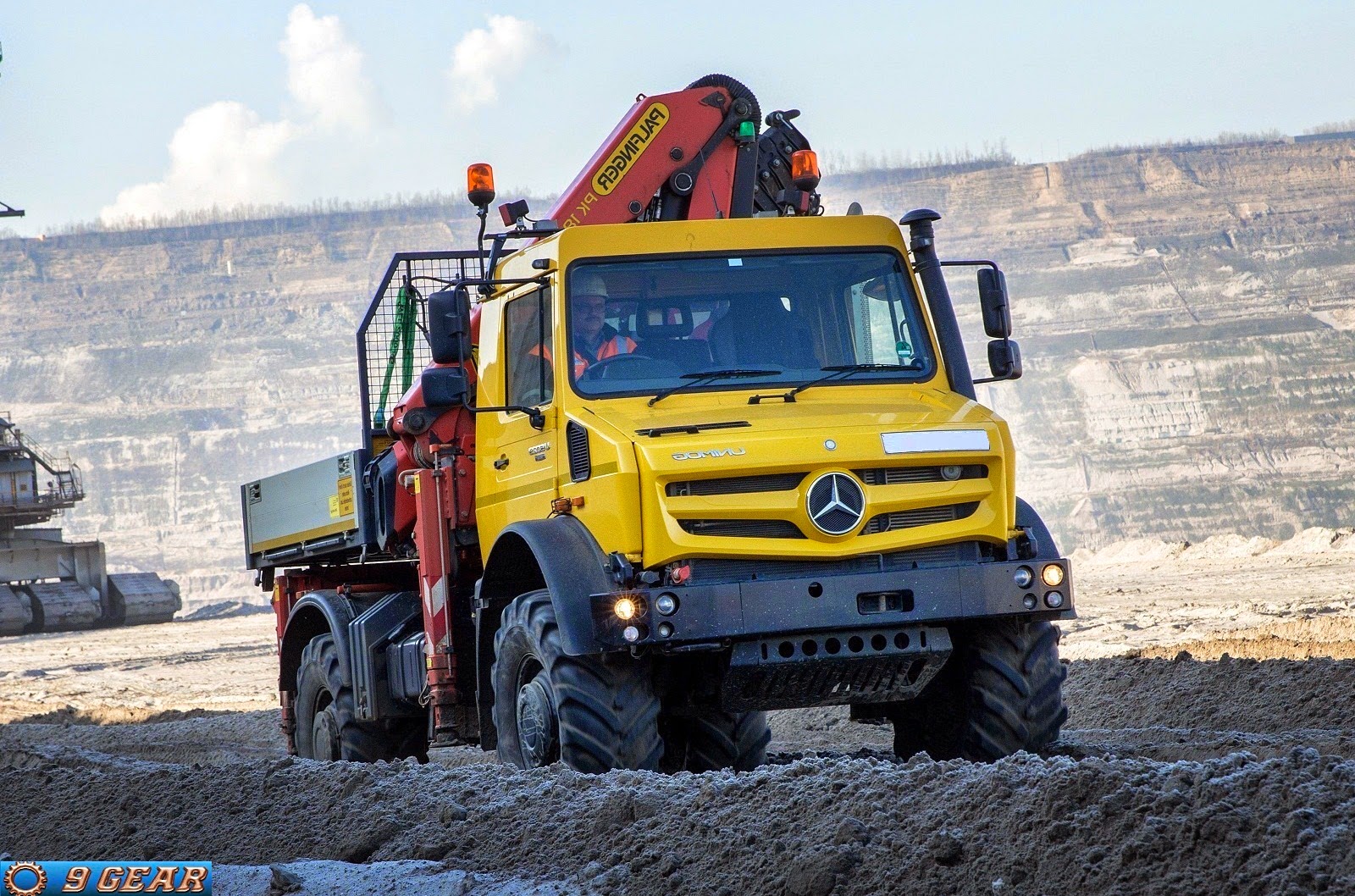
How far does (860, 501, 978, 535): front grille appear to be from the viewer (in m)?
6.80

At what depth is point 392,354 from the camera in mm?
10344

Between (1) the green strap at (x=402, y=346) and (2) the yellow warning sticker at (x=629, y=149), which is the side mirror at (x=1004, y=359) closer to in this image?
(2) the yellow warning sticker at (x=629, y=149)

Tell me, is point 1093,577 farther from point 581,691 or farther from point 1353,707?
point 581,691

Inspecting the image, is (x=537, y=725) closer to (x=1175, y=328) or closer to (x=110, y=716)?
(x=110, y=716)

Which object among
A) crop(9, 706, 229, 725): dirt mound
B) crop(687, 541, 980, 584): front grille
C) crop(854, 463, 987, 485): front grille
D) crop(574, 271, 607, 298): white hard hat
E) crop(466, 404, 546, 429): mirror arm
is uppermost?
crop(574, 271, 607, 298): white hard hat

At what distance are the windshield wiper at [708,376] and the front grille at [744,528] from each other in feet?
2.69

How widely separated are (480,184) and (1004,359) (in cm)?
310

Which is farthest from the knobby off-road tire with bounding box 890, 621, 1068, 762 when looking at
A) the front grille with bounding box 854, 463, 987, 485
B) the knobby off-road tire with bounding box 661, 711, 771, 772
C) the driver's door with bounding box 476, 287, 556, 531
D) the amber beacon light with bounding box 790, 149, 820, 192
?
the amber beacon light with bounding box 790, 149, 820, 192

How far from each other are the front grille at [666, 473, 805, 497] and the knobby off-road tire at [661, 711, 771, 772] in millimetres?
1306

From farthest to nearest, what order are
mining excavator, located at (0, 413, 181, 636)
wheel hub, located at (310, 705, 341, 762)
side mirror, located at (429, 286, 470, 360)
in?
mining excavator, located at (0, 413, 181, 636)
wheel hub, located at (310, 705, 341, 762)
side mirror, located at (429, 286, 470, 360)

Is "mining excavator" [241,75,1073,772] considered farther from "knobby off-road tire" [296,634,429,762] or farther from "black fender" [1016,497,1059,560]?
"knobby off-road tire" [296,634,429,762]

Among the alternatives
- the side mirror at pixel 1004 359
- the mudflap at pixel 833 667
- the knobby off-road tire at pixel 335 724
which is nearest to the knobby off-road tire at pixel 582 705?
the mudflap at pixel 833 667

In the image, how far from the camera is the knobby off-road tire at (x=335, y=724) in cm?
973

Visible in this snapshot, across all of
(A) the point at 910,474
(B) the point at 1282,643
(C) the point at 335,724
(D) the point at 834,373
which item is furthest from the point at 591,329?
(B) the point at 1282,643
